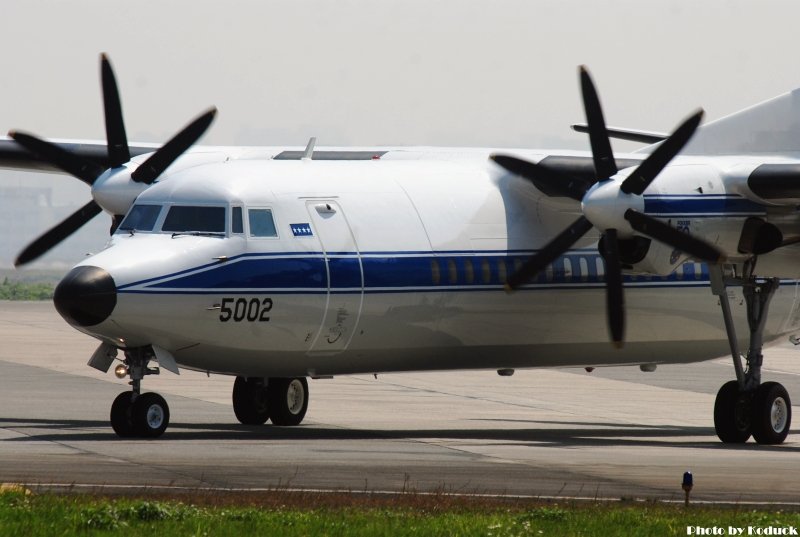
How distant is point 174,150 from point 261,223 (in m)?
3.28

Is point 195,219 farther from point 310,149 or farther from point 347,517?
point 347,517

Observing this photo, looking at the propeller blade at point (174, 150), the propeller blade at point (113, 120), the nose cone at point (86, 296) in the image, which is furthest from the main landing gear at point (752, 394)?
the propeller blade at point (113, 120)

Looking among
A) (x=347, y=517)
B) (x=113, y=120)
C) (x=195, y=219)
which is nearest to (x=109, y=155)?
(x=113, y=120)

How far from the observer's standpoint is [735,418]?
25891 mm

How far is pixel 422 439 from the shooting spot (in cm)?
2464

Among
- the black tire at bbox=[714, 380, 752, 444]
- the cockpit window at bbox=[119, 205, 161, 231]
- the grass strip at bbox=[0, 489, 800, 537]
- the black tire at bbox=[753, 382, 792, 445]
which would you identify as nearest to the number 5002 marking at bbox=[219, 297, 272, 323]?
the cockpit window at bbox=[119, 205, 161, 231]

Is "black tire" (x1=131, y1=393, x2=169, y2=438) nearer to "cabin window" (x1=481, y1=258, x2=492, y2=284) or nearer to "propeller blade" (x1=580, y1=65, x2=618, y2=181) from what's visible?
"cabin window" (x1=481, y1=258, x2=492, y2=284)

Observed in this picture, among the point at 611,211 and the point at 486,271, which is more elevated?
the point at 611,211

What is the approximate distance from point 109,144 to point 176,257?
4.94 m

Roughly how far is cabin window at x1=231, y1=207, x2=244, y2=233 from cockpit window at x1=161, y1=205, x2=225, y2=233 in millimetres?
142

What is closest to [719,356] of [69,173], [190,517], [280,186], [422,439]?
[422,439]

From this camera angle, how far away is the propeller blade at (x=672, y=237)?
23.9m

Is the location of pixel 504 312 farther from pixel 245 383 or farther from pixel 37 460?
pixel 37 460

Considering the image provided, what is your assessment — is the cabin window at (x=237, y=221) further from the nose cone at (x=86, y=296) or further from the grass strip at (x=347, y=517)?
the grass strip at (x=347, y=517)
